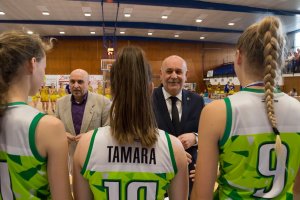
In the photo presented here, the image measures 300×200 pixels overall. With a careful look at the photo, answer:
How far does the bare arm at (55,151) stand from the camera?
111cm

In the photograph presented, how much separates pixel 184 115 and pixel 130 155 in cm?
127

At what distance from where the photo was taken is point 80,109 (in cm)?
373

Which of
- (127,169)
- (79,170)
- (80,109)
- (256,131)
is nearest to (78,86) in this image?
(80,109)

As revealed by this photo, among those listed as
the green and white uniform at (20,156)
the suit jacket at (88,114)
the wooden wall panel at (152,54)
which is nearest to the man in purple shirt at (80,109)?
the suit jacket at (88,114)

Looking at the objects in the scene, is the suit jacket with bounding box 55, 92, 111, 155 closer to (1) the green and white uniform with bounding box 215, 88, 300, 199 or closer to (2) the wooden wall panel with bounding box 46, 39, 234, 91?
(1) the green and white uniform with bounding box 215, 88, 300, 199

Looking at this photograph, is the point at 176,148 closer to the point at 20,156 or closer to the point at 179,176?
the point at 179,176

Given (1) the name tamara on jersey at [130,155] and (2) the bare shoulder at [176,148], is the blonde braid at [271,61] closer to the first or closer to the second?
(2) the bare shoulder at [176,148]

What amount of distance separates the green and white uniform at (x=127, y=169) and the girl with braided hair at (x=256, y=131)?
0.56ft

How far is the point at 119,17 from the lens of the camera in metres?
12.7

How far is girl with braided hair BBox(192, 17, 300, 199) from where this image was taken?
1128 millimetres

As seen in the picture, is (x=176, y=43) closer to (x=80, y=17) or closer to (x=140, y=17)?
(x=140, y=17)

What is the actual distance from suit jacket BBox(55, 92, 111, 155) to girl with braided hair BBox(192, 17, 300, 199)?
2591 mm

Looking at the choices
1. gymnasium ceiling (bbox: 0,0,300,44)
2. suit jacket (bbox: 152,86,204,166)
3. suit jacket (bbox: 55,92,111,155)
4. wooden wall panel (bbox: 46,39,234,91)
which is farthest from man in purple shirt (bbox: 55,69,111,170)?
wooden wall panel (bbox: 46,39,234,91)

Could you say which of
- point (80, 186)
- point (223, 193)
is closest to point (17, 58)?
point (80, 186)
